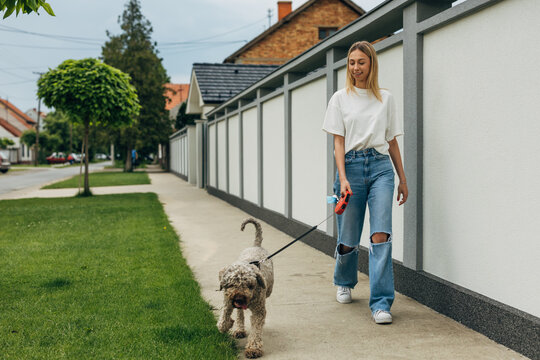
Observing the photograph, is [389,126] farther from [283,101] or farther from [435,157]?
[283,101]

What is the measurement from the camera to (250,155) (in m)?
11.6

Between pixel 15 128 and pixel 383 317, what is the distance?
83376 millimetres

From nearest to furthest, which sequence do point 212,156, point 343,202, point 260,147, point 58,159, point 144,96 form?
1. point 343,202
2. point 260,147
3. point 212,156
4. point 144,96
5. point 58,159

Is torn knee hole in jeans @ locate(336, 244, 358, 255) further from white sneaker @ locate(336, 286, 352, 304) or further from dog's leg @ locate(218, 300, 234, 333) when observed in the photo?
dog's leg @ locate(218, 300, 234, 333)

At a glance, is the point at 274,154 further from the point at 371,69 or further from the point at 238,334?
the point at 238,334

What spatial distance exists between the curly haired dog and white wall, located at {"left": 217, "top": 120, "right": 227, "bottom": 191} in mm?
10778

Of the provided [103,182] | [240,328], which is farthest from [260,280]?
[103,182]

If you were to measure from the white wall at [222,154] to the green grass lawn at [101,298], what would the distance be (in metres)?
5.71

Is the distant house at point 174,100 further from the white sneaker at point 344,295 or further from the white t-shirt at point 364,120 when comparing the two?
the white t-shirt at point 364,120

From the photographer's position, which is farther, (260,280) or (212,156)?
(212,156)

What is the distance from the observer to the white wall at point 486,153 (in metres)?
3.27

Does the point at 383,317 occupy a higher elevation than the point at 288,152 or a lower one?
lower

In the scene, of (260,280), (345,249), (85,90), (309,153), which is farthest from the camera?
(85,90)

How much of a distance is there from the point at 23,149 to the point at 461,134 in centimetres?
8293
